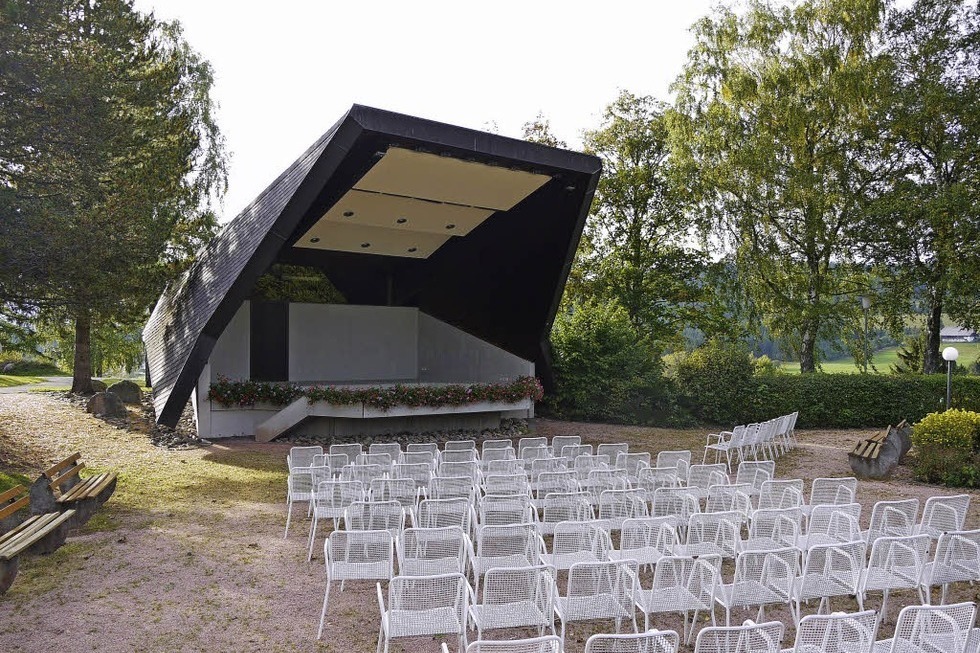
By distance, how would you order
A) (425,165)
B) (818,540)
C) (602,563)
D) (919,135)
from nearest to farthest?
(602,563) < (818,540) < (425,165) < (919,135)

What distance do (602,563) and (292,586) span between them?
2.69 m

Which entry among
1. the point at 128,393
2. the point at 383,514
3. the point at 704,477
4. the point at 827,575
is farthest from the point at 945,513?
the point at 128,393

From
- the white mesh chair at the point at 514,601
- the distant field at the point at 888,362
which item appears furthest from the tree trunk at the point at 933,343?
the white mesh chair at the point at 514,601

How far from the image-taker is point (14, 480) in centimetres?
871

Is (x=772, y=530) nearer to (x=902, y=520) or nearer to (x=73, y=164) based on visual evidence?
(x=902, y=520)

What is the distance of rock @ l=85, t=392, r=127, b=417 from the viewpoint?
619 inches

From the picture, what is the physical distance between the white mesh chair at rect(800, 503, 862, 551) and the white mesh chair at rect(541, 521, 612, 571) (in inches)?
61.5

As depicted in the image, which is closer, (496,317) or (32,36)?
(32,36)

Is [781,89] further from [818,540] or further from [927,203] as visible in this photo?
[818,540]

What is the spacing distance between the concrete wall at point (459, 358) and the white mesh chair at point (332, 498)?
31.5 feet

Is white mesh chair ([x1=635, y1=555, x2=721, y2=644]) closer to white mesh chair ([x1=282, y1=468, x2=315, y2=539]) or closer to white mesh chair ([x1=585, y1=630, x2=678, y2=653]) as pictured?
white mesh chair ([x1=585, y1=630, x2=678, y2=653])

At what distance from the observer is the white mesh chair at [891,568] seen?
13.1ft

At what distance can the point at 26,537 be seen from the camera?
512 cm

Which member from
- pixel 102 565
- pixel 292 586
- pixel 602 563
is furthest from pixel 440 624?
pixel 102 565
